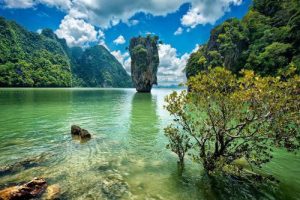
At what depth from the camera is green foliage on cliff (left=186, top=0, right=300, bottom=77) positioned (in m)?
36.6

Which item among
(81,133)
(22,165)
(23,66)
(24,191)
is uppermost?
(23,66)

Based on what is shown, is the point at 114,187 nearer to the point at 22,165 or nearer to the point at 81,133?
the point at 22,165

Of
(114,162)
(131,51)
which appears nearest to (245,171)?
(114,162)

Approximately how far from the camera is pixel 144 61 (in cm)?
10438

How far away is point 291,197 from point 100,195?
23.3 ft

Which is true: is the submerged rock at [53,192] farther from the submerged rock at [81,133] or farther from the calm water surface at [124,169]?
the submerged rock at [81,133]

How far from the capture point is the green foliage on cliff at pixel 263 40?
36.6 m

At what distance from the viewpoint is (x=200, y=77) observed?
8555 millimetres

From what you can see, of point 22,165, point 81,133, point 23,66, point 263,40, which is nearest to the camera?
point 22,165

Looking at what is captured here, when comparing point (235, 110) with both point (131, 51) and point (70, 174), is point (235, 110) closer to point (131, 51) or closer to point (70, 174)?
point (70, 174)

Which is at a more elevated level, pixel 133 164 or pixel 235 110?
pixel 235 110

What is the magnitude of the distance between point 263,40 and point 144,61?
6623cm

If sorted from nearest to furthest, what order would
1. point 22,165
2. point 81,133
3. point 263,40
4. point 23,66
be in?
point 22,165
point 81,133
point 263,40
point 23,66

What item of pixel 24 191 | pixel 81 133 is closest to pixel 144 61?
pixel 81 133
